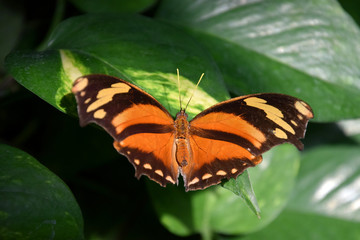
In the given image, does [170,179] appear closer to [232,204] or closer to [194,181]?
[194,181]

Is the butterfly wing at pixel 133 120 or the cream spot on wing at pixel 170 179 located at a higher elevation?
the butterfly wing at pixel 133 120

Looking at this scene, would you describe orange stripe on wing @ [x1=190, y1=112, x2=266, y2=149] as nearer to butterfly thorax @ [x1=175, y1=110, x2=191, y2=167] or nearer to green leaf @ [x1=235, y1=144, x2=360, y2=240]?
butterfly thorax @ [x1=175, y1=110, x2=191, y2=167]

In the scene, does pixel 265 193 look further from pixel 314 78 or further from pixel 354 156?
pixel 354 156

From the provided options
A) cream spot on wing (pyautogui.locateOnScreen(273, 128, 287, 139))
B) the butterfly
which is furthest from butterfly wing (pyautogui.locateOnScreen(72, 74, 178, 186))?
cream spot on wing (pyautogui.locateOnScreen(273, 128, 287, 139))

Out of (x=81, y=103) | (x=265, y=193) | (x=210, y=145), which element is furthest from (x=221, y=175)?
(x=265, y=193)

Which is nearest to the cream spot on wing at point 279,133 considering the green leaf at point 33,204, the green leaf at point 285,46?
the green leaf at point 285,46

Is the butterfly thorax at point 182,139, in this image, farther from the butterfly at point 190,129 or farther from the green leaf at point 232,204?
the green leaf at point 232,204
